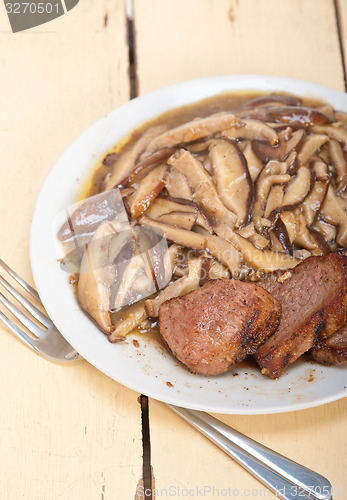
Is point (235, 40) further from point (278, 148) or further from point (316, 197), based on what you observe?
point (316, 197)

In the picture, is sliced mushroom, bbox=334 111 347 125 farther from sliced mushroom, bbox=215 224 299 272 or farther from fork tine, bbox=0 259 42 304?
fork tine, bbox=0 259 42 304

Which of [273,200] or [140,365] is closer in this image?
[140,365]

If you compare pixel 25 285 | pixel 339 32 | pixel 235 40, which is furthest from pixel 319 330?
pixel 339 32

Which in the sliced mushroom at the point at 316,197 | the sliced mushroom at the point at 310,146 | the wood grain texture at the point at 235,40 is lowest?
the sliced mushroom at the point at 316,197

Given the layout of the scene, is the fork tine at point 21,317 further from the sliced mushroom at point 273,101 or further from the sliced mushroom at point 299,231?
the sliced mushroom at point 273,101

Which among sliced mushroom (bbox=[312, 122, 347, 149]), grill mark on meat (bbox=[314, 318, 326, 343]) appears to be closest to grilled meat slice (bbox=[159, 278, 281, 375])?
grill mark on meat (bbox=[314, 318, 326, 343])

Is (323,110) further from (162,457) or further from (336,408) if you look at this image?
(162,457)

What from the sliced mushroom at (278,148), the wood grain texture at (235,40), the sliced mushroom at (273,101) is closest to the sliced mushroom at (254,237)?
the sliced mushroom at (278,148)
